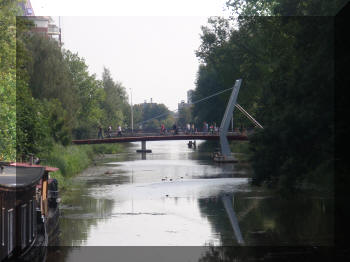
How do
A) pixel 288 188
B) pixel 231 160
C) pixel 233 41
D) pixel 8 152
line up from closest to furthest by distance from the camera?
pixel 288 188, pixel 8 152, pixel 233 41, pixel 231 160

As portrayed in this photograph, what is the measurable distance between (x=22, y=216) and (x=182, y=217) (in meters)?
12.3

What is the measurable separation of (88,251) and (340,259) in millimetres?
8837

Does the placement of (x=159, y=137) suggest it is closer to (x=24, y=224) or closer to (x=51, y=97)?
(x=51, y=97)

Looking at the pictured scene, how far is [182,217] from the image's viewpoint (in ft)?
92.2

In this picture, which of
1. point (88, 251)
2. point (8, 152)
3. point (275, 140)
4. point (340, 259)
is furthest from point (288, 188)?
point (8, 152)

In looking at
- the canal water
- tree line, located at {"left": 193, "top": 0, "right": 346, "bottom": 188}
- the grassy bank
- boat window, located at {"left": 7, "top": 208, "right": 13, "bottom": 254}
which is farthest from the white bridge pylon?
boat window, located at {"left": 7, "top": 208, "right": 13, "bottom": 254}

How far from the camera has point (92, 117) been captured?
7525cm

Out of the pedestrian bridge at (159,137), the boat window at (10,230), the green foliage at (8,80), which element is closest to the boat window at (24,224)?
the boat window at (10,230)

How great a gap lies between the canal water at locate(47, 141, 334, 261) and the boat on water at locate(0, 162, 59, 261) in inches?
66.3

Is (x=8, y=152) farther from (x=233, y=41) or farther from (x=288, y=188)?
(x=233, y=41)

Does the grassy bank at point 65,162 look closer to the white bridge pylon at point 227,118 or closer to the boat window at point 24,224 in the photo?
the white bridge pylon at point 227,118

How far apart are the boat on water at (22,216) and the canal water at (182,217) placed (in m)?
1.68

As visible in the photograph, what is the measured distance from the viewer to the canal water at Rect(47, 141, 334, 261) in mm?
22641

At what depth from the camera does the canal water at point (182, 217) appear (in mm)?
22641
